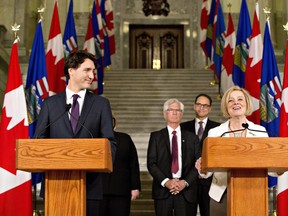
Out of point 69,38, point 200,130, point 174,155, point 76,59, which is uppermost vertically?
point 69,38

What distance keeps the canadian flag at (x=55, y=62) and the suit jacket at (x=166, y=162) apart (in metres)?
3.66

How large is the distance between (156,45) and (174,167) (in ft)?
46.2

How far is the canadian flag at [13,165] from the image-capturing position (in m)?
6.64

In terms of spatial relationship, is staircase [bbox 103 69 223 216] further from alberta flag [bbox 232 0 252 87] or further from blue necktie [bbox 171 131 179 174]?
blue necktie [bbox 171 131 179 174]

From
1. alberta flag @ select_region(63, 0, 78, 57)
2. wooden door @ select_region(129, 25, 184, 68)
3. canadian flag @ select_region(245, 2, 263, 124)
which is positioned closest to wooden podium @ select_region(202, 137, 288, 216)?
canadian flag @ select_region(245, 2, 263, 124)

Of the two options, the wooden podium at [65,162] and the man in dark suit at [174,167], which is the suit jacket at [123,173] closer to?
the man in dark suit at [174,167]

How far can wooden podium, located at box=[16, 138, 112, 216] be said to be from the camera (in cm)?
338

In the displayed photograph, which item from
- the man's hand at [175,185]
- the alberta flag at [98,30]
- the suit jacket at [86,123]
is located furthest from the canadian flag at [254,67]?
the suit jacket at [86,123]

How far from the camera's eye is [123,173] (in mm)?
6039

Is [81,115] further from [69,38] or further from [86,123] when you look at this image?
A: [69,38]

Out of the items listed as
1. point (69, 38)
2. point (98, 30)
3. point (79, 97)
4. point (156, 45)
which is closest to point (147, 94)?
point (98, 30)

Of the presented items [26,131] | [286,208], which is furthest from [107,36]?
[286,208]

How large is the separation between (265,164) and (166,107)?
2.57 meters

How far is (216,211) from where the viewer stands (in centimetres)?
422
